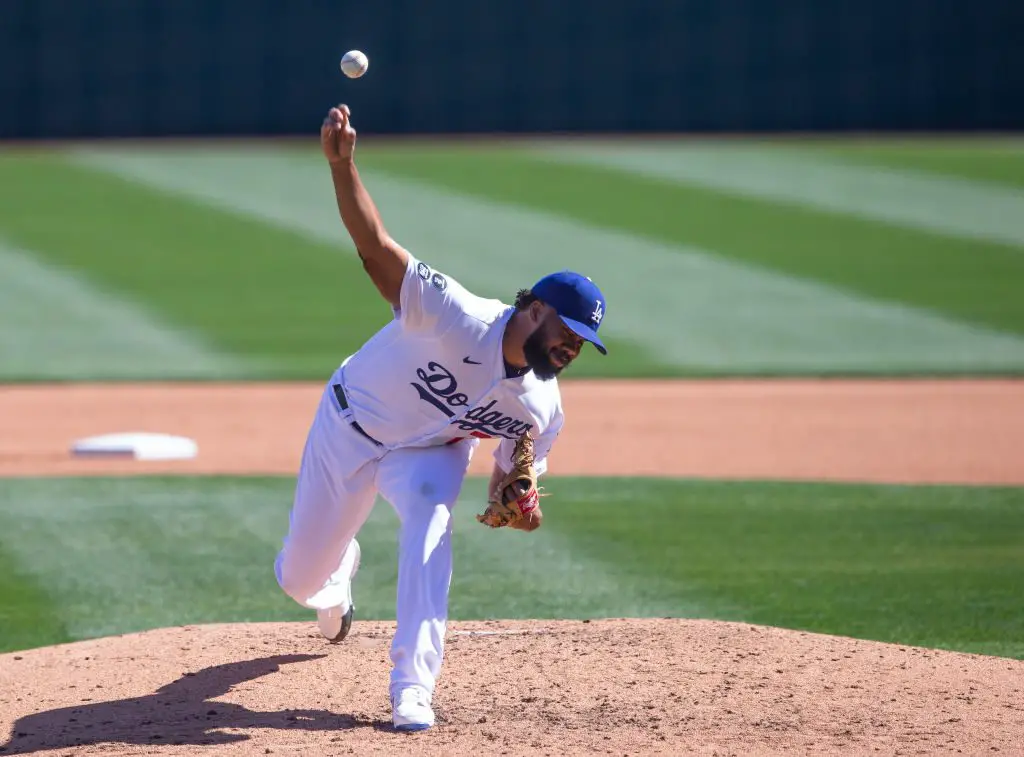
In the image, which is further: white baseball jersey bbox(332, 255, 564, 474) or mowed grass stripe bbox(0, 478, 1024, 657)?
mowed grass stripe bbox(0, 478, 1024, 657)

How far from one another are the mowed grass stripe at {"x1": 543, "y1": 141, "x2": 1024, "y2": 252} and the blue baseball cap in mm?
13622

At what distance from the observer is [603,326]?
13.9 meters

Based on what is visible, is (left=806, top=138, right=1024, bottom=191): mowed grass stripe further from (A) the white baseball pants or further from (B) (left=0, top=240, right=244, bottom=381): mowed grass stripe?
(A) the white baseball pants

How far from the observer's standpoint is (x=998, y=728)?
181 inches

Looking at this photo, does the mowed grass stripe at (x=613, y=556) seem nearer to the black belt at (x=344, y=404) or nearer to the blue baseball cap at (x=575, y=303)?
the black belt at (x=344, y=404)

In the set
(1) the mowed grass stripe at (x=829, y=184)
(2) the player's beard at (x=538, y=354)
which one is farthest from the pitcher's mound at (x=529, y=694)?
(1) the mowed grass stripe at (x=829, y=184)

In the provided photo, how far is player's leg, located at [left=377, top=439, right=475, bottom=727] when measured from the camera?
451cm

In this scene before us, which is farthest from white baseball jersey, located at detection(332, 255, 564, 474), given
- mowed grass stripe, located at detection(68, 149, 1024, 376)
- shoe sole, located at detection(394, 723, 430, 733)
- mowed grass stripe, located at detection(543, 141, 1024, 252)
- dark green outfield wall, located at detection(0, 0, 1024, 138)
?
dark green outfield wall, located at detection(0, 0, 1024, 138)

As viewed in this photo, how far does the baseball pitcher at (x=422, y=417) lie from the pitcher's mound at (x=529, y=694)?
326 mm

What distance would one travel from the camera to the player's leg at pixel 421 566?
4.51m

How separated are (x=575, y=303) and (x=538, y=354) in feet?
0.63

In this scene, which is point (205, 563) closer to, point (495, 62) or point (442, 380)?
point (442, 380)

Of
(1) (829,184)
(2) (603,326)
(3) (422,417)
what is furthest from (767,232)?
(3) (422,417)

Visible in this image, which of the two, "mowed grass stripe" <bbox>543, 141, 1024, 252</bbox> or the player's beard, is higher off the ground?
the player's beard
